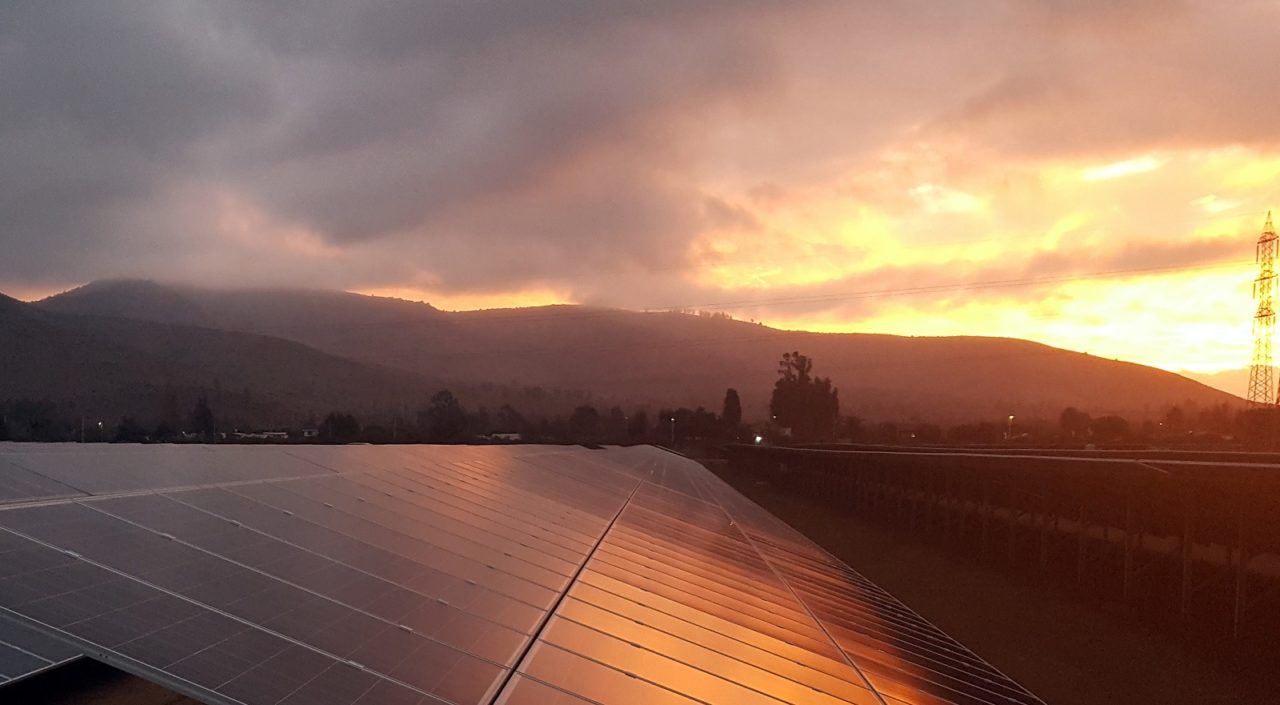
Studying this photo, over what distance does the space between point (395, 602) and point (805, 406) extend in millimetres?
180900

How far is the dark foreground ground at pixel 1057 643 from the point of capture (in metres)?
17.4

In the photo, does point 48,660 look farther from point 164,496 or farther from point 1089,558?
point 1089,558

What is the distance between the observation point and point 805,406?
604ft

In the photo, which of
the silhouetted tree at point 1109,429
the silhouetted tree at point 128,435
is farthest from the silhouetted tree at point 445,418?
the silhouetted tree at point 1109,429

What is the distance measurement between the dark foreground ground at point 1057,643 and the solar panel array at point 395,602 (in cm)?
406

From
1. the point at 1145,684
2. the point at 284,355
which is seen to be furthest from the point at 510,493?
the point at 284,355

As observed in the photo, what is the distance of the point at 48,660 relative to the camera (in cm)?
436

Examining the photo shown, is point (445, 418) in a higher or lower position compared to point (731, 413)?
lower

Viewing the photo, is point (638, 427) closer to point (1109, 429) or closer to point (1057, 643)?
point (1109, 429)

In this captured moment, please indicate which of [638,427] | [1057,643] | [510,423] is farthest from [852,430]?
[1057,643]

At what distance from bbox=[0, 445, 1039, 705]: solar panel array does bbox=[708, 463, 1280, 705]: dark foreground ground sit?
13.3ft

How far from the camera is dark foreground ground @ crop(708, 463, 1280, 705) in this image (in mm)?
17422

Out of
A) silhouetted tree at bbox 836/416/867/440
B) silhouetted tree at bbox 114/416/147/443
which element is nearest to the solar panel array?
silhouetted tree at bbox 114/416/147/443

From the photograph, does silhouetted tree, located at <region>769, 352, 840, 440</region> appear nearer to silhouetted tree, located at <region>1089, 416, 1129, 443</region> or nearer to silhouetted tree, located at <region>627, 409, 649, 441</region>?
silhouetted tree, located at <region>627, 409, 649, 441</region>
